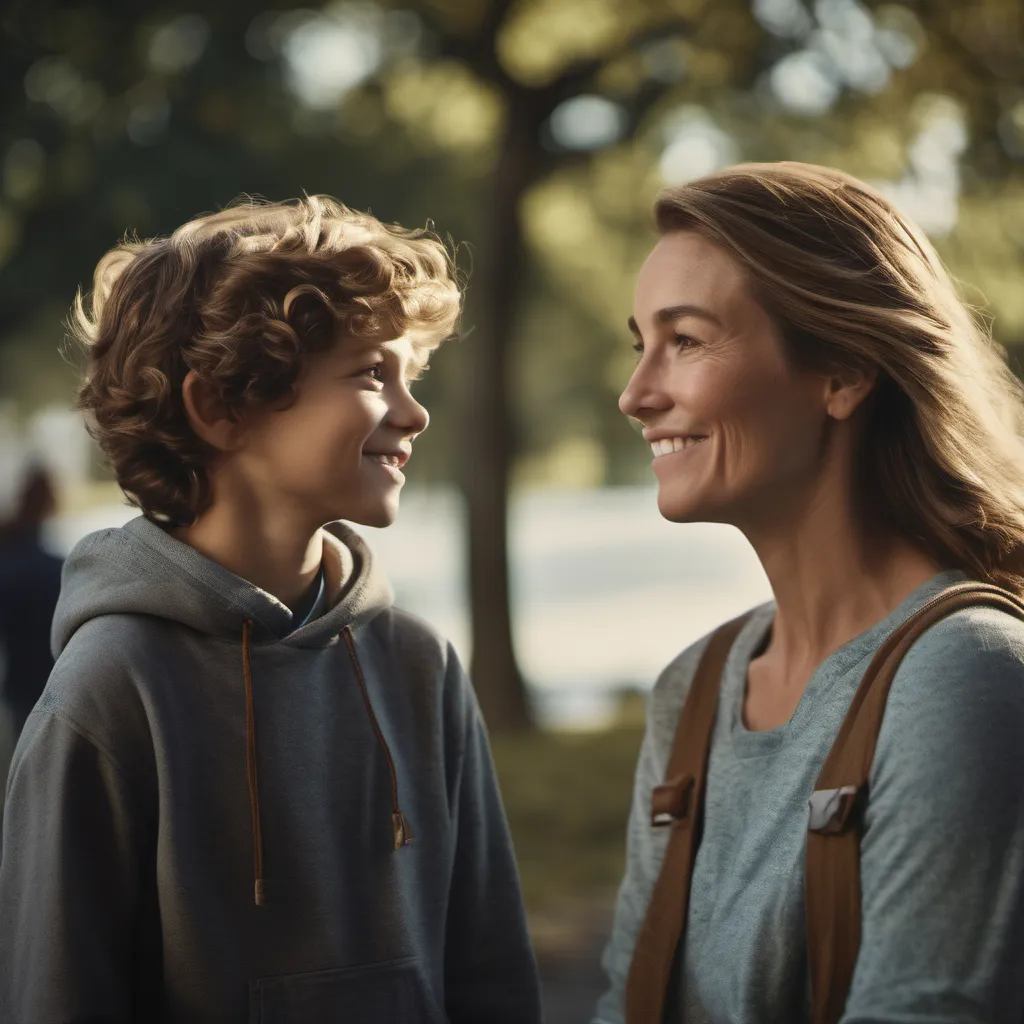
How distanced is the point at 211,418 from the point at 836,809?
121cm

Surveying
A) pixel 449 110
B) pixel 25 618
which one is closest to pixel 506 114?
pixel 449 110

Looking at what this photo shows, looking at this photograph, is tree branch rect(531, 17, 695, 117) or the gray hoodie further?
tree branch rect(531, 17, 695, 117)

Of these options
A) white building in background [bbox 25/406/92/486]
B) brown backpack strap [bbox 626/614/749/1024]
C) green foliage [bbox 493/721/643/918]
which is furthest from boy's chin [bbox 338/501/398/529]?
white building in background [bbox 25/406/92/486]

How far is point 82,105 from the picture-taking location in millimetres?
9656

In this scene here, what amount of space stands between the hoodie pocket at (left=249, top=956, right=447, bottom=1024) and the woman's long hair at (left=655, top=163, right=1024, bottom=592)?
114 centimetres

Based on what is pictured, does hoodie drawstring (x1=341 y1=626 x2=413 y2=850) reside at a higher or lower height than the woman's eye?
lower

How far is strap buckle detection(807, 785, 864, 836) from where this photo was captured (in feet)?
6.66

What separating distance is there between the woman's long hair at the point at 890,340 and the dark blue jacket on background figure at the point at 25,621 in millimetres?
4618

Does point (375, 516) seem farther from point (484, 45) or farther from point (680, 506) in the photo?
point (484, 45)

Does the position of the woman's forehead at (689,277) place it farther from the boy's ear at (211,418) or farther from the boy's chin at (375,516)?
the boy's ear at (211,418)

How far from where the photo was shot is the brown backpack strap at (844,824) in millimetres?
2010

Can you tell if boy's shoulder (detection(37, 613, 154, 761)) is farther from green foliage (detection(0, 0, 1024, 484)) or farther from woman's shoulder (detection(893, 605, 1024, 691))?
green foliage (detection(0, 0, 1024, 484))

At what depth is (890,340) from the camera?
2.32 m

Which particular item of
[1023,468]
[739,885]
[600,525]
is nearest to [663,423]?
[1023,468]
